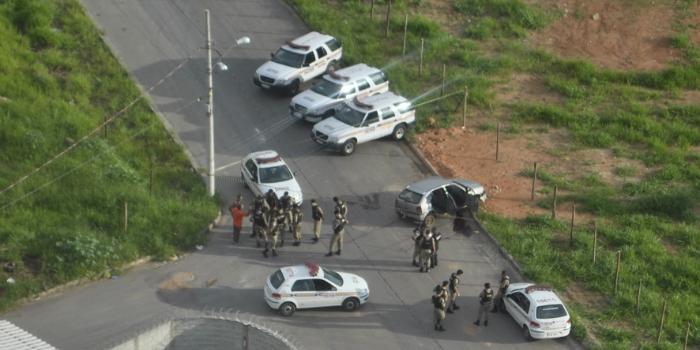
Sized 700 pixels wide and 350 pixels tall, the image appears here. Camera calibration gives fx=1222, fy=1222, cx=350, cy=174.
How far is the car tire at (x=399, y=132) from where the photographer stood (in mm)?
40375

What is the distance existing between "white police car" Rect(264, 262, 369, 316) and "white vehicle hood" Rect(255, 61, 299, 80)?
11999mm

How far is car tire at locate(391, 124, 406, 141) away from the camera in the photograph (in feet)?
132

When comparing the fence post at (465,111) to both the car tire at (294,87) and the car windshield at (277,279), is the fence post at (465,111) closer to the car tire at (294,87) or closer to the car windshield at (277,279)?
the car tire at (294,87)

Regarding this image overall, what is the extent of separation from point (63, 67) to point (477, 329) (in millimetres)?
19483

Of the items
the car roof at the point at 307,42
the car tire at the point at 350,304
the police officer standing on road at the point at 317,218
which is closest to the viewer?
the car tire at the point at 350,304

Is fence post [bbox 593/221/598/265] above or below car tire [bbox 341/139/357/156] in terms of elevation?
below

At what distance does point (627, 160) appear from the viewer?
133 feet

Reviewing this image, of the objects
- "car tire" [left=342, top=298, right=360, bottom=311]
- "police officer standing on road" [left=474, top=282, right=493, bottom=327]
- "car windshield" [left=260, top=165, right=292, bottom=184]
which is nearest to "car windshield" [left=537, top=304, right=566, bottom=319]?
"police officer standing on road" [left=474, top=282, right=493, bottom=327]

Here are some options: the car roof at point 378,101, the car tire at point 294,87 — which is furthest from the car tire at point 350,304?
the car tire at point 294,87

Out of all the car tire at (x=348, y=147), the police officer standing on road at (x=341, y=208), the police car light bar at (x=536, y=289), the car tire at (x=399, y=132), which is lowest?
the police car light bar at (x=536, y=289)

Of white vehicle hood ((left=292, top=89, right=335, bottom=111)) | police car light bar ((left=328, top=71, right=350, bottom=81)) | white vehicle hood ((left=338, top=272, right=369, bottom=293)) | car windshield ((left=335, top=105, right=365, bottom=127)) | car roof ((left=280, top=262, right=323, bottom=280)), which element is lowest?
white vehicle hood ((left=338, top=272, right=369, bottom=293))

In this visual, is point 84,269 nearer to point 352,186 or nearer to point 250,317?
point 250,317

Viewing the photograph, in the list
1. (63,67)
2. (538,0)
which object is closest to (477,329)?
(63,67)

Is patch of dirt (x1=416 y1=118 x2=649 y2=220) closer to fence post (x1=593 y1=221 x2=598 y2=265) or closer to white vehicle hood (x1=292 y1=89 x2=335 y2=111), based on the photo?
fence post (x1=593 y1=221 x2=598 y2=265)
